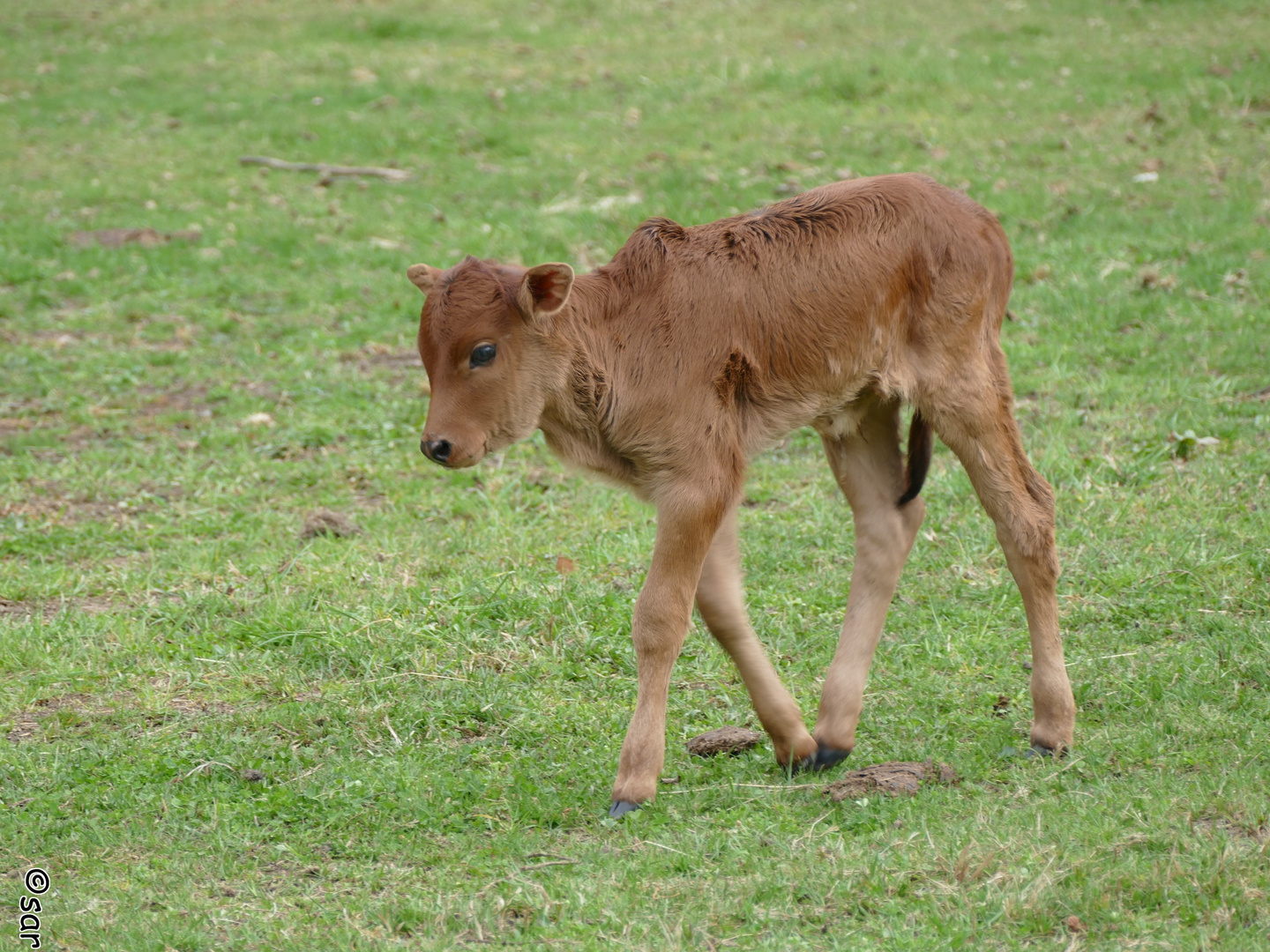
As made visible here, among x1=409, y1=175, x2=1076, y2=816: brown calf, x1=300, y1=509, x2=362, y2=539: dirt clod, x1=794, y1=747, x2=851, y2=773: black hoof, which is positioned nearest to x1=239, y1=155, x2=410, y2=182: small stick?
x1=300, y1=509, x2=362, y2=539: dirt clod

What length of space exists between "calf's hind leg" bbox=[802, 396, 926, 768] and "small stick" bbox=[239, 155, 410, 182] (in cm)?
976

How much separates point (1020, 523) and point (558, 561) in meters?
2.63

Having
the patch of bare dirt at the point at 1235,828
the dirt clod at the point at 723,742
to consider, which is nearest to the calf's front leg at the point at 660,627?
the dirt clod at the point at 723,742

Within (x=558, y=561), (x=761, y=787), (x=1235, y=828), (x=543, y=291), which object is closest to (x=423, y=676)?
(x=558, y=561)

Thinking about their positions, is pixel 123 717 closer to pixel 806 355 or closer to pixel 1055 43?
pixel 806 355

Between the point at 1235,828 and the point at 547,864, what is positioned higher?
the point at 1235,828

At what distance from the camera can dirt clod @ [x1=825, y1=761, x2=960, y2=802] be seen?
4.98m

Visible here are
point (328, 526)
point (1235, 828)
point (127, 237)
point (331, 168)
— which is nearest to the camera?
point (1235, 828)

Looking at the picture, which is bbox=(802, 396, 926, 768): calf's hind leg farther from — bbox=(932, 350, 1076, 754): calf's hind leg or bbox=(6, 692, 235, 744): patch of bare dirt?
bbox=(6, 692, 235, 744): patch of bare dirt

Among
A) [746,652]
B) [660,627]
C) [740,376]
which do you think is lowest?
[746,652]

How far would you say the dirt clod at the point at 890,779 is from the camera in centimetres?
498

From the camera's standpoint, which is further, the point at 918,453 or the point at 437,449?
the point at 918,453

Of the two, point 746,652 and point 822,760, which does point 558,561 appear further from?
point 822,760

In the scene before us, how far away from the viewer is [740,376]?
206 inches
